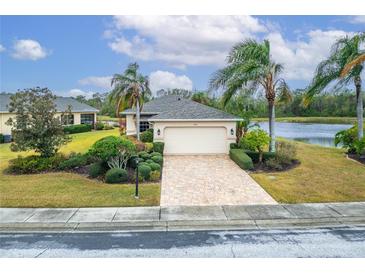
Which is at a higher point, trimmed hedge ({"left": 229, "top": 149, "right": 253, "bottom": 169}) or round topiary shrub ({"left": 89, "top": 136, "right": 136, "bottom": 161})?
round topiary shrub ({"left": 89, "top": 136, "right": 136, "bottom": 161})

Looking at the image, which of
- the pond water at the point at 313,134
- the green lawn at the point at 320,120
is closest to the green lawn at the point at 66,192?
the pond water at the point at 313,134

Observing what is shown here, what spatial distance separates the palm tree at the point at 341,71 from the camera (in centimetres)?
1747

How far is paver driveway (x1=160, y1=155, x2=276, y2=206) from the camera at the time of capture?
Answer: 11.1m

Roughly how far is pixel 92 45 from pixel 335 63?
50.5 ft

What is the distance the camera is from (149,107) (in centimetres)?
2992

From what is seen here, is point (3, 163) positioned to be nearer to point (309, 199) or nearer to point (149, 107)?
point (149, 107)

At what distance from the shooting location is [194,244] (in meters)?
7.43

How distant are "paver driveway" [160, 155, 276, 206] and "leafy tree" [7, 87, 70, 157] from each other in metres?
6.33

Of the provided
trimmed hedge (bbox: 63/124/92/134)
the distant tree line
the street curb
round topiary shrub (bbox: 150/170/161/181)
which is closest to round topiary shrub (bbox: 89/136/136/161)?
round topiary shrub (bbox: 150/170/161/181)

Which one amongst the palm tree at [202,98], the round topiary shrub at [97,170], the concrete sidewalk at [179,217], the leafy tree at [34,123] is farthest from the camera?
the palm tree at [202,98]

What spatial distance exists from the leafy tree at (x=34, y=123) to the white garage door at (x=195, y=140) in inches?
298

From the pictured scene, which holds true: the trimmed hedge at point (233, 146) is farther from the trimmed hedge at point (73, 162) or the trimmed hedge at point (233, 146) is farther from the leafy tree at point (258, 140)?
the trimmed hedge at point (73, 162)

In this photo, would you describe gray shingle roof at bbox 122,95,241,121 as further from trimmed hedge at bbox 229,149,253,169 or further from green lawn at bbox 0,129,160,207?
green lawn at bbox 0,129,160,207
